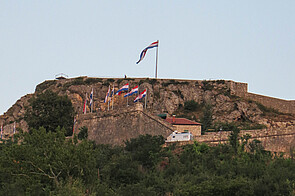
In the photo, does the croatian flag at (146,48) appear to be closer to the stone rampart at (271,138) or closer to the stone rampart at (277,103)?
the stone rampart at (277,103)

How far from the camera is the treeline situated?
35.4m

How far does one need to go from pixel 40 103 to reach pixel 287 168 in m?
30.3

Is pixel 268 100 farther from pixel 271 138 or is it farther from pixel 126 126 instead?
pixel 126 126

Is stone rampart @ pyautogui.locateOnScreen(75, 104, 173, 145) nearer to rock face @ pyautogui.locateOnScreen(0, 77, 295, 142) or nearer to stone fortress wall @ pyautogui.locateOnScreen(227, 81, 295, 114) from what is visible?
rock face @ pyautogui.locateOnScreen(0, 77, 295, 142)

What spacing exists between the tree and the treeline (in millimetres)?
15361

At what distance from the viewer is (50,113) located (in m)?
60.2

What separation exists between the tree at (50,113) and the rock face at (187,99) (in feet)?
8.87

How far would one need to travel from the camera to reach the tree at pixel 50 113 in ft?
195

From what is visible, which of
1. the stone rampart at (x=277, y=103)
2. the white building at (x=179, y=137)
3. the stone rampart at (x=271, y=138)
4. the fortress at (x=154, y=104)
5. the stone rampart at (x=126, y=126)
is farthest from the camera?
the stone rampart at (x=277, y=103)

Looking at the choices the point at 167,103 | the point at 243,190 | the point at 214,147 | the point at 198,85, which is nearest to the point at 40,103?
the point at 167,103

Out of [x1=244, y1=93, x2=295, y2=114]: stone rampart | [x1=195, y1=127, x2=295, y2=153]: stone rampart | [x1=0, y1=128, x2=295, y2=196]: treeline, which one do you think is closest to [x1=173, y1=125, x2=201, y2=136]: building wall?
Answer: [x1=195, y1=127, x2=295, y2=153]: stone rampart

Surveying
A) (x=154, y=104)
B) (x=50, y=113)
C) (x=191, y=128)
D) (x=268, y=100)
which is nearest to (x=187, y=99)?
(x=154, y=104)

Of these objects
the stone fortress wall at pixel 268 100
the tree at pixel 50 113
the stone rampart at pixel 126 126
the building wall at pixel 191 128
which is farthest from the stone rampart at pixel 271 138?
the stone fortress wall at pixel 268 100

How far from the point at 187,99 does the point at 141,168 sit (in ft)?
83.9
